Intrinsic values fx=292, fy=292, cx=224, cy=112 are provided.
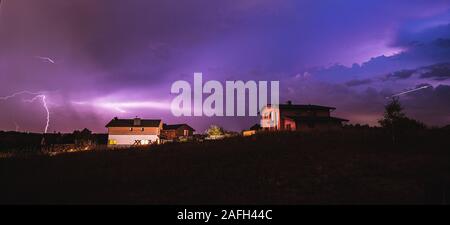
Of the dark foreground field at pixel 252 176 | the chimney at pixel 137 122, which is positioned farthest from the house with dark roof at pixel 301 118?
the chimney at pixel 137 122

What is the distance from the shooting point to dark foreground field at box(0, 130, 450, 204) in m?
11.8

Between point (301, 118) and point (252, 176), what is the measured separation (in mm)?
32733

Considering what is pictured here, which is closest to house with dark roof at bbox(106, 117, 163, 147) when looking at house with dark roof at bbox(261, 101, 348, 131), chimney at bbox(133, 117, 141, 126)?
chimney at bbox(133, 117, 141, 126)

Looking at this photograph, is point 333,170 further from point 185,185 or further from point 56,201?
point 56,201

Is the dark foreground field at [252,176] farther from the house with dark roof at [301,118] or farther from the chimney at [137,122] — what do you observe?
the chimney at [137,122]


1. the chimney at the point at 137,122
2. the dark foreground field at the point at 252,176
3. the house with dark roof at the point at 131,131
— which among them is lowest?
the dark foreground field at the point at 252,176

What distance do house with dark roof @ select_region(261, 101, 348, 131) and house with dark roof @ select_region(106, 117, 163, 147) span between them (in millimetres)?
29223

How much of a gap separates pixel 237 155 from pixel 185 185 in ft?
26.4

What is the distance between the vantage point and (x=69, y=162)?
21.7m

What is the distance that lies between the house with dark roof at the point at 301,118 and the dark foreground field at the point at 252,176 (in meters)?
20.5

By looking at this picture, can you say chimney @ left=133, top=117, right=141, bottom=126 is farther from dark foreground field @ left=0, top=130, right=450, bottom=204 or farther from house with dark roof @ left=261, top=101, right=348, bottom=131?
dark foreground field @ left=0, top=130, right=450, bottom=204

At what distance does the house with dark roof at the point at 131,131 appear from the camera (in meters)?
67.4

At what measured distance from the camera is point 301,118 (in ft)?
151
